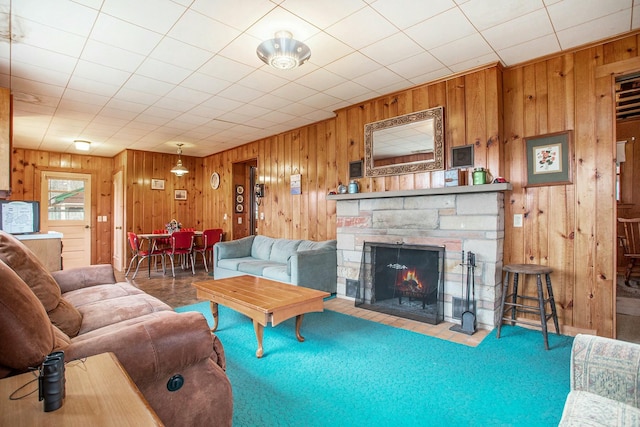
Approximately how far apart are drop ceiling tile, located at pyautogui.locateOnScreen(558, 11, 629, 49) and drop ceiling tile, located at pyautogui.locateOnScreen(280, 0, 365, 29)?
1775 mm

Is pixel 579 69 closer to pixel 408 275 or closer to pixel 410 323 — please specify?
pixel 408 275

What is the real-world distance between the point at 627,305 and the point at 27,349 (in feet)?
16.0

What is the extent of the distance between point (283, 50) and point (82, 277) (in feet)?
8.61

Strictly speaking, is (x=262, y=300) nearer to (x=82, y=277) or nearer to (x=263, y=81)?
(x=82, y=277)

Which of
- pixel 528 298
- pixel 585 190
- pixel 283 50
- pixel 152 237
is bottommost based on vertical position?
pixel 528 298

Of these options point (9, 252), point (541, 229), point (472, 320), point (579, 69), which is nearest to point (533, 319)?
point (472, 320)

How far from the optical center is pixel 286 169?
18.5ft

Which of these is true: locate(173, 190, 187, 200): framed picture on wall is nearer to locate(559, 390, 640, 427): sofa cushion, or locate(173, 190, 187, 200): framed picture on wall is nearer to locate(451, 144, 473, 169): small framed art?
locate(451, 144, 473, 169): small framed art

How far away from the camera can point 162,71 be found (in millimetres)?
3297

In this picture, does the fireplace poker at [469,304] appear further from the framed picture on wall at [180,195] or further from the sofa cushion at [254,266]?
the framed picture on wall at [180,195]

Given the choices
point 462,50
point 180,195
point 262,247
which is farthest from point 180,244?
point 462,50

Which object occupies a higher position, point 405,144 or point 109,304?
point 405,144

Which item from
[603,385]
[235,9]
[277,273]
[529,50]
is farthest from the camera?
[277,273]

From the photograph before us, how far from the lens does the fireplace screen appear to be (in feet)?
11.3
